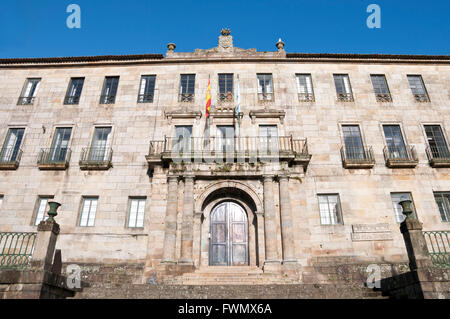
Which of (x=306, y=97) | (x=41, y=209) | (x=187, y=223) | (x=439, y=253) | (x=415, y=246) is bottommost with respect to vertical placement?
(x=439, y=253)

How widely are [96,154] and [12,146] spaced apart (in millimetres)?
4875

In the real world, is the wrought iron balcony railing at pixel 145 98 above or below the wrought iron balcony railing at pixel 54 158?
above

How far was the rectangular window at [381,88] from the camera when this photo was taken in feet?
54.2

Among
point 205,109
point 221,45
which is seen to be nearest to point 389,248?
point 205,109

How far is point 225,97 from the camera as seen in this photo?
16547mm

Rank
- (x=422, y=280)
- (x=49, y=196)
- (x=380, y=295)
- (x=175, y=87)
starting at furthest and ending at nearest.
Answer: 1. (x=175, y=87)
2. (x=49, y=196)
3. (x=380, y=295)
4. (x=422, y=280)

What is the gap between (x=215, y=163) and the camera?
1371cm

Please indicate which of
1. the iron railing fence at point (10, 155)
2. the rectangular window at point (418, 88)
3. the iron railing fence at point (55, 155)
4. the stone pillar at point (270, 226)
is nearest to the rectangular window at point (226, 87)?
the stone pillar at point (270, 226)

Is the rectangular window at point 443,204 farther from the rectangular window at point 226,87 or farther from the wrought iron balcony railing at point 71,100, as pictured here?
the wrought iron balcony railing at point 71,100

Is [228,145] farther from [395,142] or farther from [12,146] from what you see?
[12,146]

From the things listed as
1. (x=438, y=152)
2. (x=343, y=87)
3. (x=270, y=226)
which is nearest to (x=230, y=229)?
(x=270, y=226)
